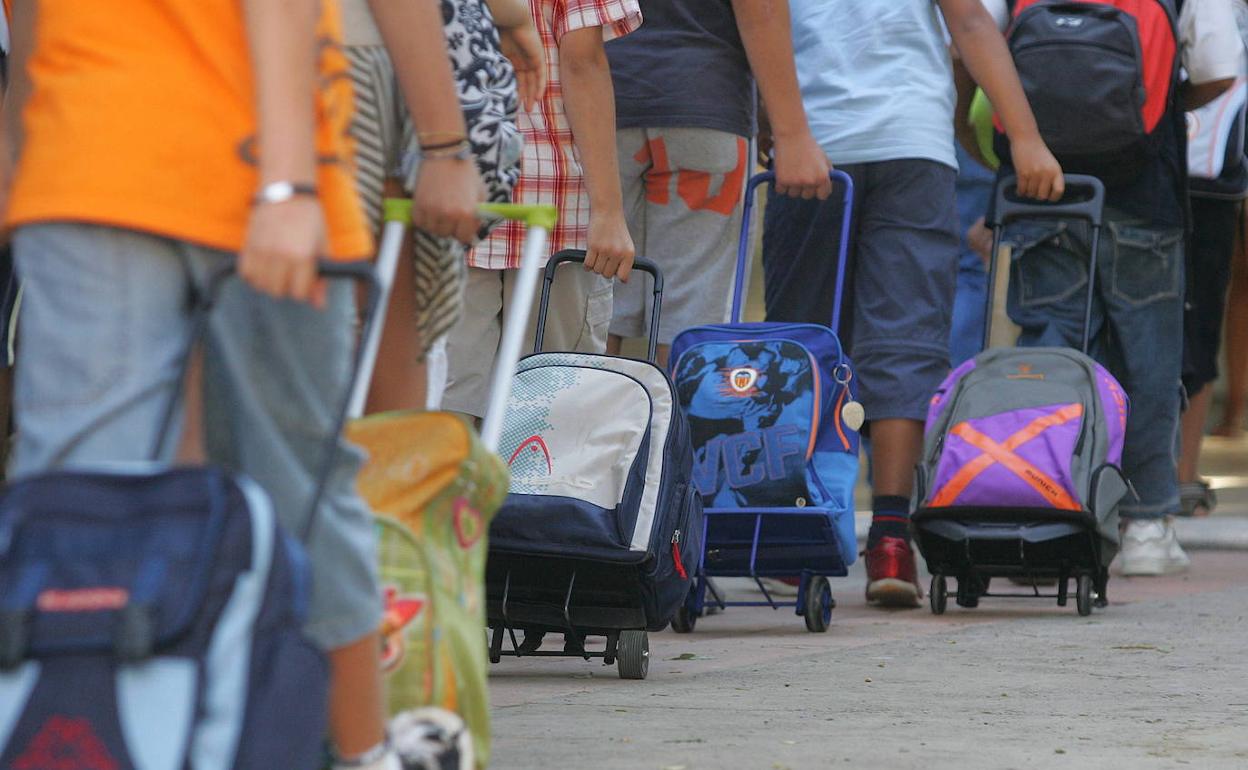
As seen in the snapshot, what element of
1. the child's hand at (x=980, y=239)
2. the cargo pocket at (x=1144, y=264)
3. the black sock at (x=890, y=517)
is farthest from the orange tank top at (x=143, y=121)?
the child's hand at (x=980, y=239)

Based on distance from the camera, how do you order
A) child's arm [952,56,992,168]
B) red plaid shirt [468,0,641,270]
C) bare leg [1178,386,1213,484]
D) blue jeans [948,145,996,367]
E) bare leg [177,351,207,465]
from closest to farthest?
bare leg [177,351,207,465] < red plaid shirt [468,0,641,270] < child's arm [952,56,992,168] < blue jeans [948,145,996,367] < bare leg [1178,386,1213,484]

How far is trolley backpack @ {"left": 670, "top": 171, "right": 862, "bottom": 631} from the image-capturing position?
16.9ft

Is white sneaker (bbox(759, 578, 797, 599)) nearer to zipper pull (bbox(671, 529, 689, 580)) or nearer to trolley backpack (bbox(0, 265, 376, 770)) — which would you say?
zipper pull (bbox(671, 529, 689, 580))

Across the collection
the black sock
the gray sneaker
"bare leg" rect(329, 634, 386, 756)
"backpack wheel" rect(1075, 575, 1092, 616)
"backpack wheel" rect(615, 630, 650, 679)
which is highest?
"bare leg" rect(329, 634, 386, 756)

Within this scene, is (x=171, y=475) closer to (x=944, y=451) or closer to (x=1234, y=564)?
(x=944, y=451)

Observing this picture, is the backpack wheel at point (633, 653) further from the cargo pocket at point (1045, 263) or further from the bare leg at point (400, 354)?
the cargo pocket at point (1045, 263)

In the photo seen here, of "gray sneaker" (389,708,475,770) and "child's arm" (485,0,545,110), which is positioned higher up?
"child's arm" (485,0,545,110)

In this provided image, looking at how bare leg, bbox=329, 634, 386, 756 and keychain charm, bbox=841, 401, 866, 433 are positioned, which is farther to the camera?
keychain charm, bbox=841, 401, 866, 433

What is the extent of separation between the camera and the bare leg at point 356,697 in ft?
7.90

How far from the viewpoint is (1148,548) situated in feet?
22.4

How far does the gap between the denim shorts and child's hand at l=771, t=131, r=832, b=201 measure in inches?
21.6

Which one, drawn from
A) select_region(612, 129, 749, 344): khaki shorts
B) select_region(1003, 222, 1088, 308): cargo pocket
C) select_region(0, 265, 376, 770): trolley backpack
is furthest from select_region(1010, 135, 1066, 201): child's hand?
select_region(0, 265, 376, 770): trolley backpack

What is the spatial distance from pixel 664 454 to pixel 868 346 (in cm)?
176

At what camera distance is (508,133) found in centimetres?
321
